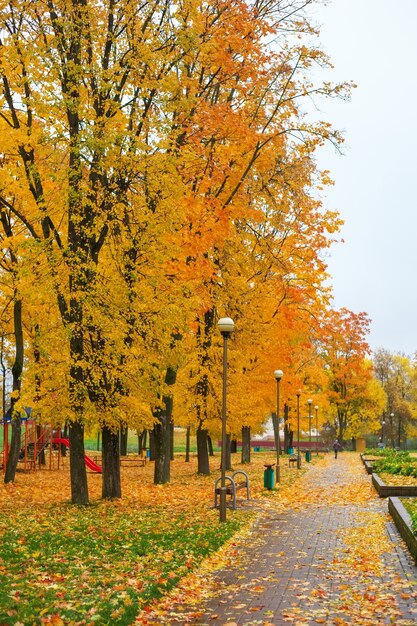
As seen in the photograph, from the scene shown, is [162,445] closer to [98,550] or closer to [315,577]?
[98,550]

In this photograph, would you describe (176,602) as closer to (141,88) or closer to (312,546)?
(312,546)

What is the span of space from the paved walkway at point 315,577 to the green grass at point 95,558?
1.90 ft

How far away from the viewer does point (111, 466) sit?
1819cm

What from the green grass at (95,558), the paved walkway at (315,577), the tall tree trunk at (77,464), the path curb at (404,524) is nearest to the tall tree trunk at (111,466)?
the tall tree trunk at (77,464)

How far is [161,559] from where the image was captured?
33.8ft

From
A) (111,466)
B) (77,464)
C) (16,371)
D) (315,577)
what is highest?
(16,371)

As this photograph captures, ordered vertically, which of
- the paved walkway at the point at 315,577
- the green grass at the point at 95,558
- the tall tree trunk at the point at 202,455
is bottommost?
the paved walkway at the point at 315,577

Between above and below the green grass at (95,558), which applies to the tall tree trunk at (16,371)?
above

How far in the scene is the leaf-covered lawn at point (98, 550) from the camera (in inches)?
299

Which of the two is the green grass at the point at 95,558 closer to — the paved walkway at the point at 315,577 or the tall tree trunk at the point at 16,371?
the paved walkway at the point at 315,577

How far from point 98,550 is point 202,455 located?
17.6 metres

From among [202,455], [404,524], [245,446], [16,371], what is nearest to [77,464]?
[16,371]

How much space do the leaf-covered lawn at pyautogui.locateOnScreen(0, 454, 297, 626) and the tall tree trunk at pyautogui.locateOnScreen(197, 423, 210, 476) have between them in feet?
26.1

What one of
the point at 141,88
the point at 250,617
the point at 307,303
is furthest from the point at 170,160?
the point at 307,303
